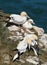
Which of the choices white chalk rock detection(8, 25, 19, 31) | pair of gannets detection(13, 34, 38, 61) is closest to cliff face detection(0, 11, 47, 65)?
white chalk rock detection(8, 25, 19, 31)

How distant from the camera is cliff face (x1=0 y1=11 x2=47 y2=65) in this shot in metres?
10.8

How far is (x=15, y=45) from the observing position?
11.4 meters

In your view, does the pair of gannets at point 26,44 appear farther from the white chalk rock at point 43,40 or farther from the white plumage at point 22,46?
the white chalk rock at point 43,40

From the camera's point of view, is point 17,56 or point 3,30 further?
point 3,30

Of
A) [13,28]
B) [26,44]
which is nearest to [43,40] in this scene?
[13,28]

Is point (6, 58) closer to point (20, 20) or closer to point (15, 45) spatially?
point (15, 45)

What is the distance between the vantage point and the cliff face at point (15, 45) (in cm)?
1084

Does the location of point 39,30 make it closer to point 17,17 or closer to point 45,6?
point 17,17

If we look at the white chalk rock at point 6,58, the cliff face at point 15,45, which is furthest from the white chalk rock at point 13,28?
the white chalk rock at point 6,58

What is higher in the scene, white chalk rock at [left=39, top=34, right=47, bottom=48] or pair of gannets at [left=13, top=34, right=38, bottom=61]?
pair of gannets at [left=13, top=34, right=38, bottom=61]

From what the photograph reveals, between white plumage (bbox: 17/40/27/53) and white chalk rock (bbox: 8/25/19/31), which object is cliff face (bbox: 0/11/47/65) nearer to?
white chalk rock (bbox: 8/25/19/31)

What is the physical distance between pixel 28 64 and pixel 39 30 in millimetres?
2579

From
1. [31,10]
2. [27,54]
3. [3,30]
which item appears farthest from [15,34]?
[31,10]

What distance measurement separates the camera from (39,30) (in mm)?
13109
